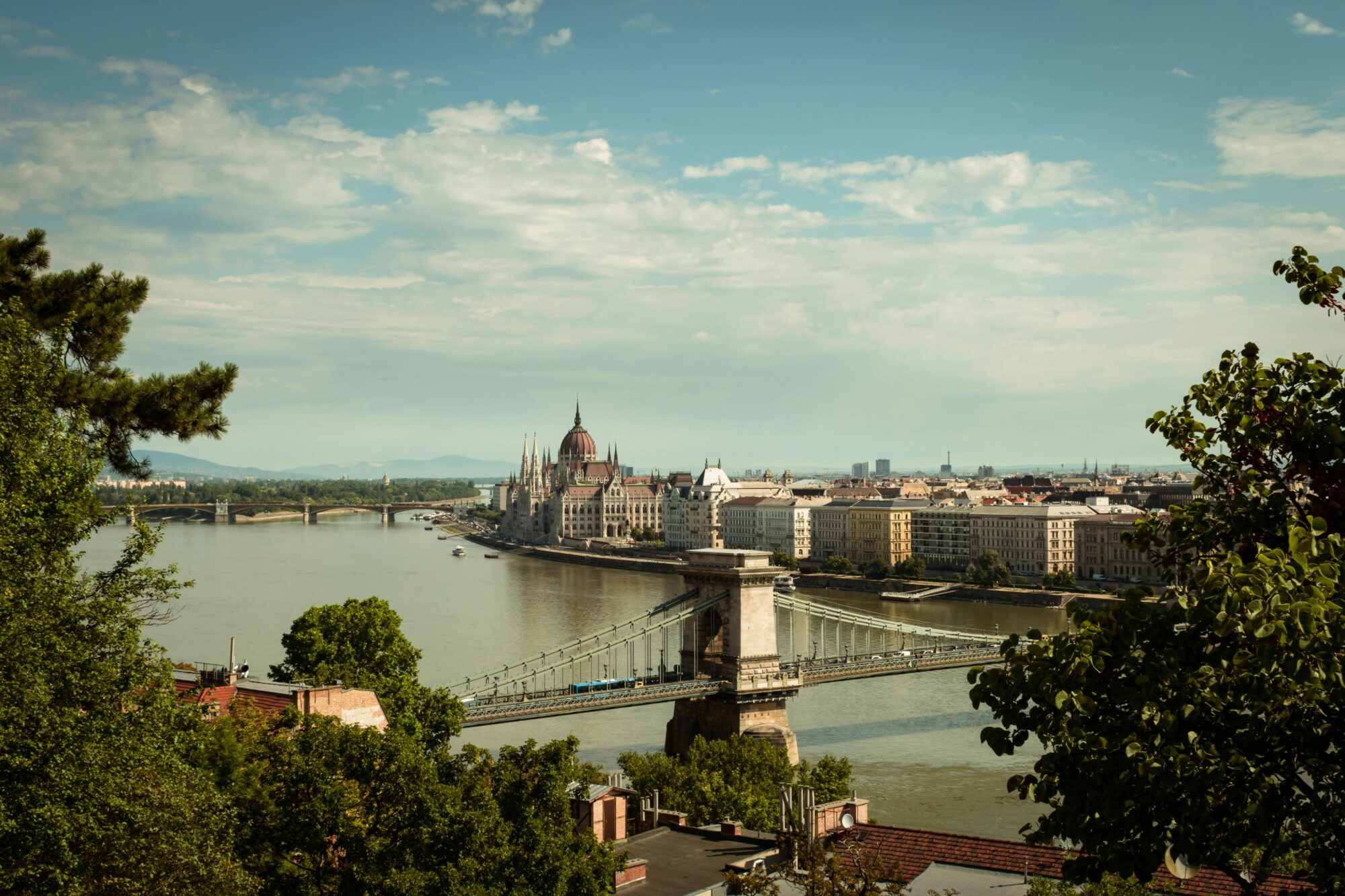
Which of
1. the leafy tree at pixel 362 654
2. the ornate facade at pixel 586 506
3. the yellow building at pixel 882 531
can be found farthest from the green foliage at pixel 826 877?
the ornate facade at pixel 586 506

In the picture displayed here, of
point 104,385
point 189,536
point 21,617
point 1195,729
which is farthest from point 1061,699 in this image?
point 189,536

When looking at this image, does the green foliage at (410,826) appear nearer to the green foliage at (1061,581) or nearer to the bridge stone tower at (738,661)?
the bridge stone tower at (738,661)

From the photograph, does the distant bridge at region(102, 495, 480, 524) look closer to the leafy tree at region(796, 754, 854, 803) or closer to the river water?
the river water

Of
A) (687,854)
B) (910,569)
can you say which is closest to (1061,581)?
(910,569)

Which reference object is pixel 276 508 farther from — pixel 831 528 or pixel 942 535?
pixel 942 535

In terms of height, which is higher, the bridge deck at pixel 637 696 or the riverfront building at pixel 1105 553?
the riverfront building at pixel 1105 553

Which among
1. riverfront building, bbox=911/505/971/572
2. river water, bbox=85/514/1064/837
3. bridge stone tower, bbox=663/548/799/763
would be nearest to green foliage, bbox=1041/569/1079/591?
river water, bbox=85/514/1064/837
